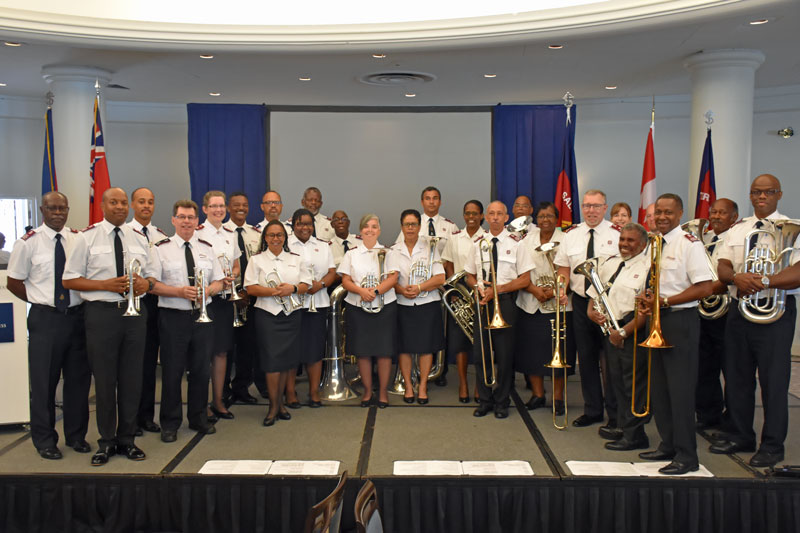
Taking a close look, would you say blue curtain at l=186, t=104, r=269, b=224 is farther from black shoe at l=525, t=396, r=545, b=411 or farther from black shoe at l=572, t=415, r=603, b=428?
black shoe at l=572, t=415, r=603, b=428

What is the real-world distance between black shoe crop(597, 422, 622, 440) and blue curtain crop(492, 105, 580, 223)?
4.27 m

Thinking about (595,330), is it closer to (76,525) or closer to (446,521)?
(446,521)

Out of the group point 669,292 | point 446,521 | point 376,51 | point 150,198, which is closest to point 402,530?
point 446,521

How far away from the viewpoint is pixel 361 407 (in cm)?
561

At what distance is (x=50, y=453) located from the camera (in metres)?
4.34

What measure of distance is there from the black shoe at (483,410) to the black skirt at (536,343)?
408 millimetres

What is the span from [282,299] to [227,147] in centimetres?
414

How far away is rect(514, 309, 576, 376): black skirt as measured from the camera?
5.36 meters

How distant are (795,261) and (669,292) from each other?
776 millimetres

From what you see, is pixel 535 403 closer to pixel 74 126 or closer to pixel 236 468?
pixel 236 468

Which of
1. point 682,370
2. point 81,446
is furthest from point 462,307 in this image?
point 81,446

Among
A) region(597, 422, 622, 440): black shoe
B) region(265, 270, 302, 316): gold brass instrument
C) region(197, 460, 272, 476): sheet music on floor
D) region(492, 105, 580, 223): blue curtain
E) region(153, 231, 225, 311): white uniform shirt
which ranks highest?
region(492, 105, 580, 223): blue curtain

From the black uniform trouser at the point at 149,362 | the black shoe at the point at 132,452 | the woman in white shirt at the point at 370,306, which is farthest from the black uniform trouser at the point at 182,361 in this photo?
the woman in white shirt at the point at 370,306

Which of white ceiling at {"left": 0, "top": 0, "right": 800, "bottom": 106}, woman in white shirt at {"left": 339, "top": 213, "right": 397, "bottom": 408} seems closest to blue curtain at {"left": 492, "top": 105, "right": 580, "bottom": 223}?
white ceiling at {"left": 0, "top": 0, "right": 800, "bottom": 106}
